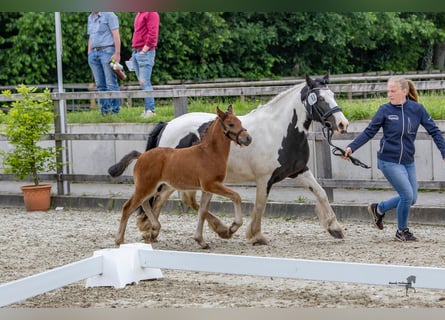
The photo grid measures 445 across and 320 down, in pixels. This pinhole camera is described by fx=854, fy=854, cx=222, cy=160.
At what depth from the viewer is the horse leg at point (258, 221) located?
6.31 meters

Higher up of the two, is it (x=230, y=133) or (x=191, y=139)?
(x=230, y=133)

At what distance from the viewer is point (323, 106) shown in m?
6.09

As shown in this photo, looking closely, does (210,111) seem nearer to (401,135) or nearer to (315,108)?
(315,108)

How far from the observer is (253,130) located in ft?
21.1

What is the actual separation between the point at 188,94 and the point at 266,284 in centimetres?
404

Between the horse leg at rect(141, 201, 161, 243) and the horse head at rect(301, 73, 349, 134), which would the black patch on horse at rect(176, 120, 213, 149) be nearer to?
the horse leg at rect(141, 201, 161, 243)

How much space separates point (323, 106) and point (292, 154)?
477 mm

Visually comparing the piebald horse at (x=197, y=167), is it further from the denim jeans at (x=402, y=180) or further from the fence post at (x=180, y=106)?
the fence post at (x=180, y=106)

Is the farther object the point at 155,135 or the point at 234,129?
the point at 155,135

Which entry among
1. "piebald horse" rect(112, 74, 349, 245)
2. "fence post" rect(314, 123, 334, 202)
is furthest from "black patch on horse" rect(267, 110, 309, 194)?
"fence post" rect(314, 123, 334, 202)

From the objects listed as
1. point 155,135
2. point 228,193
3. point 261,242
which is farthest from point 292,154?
point 155,135

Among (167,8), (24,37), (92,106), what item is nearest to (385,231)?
(167,8)

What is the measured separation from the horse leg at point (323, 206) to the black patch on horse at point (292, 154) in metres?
0.08

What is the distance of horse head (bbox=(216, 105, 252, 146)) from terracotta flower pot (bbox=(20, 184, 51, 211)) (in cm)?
370
